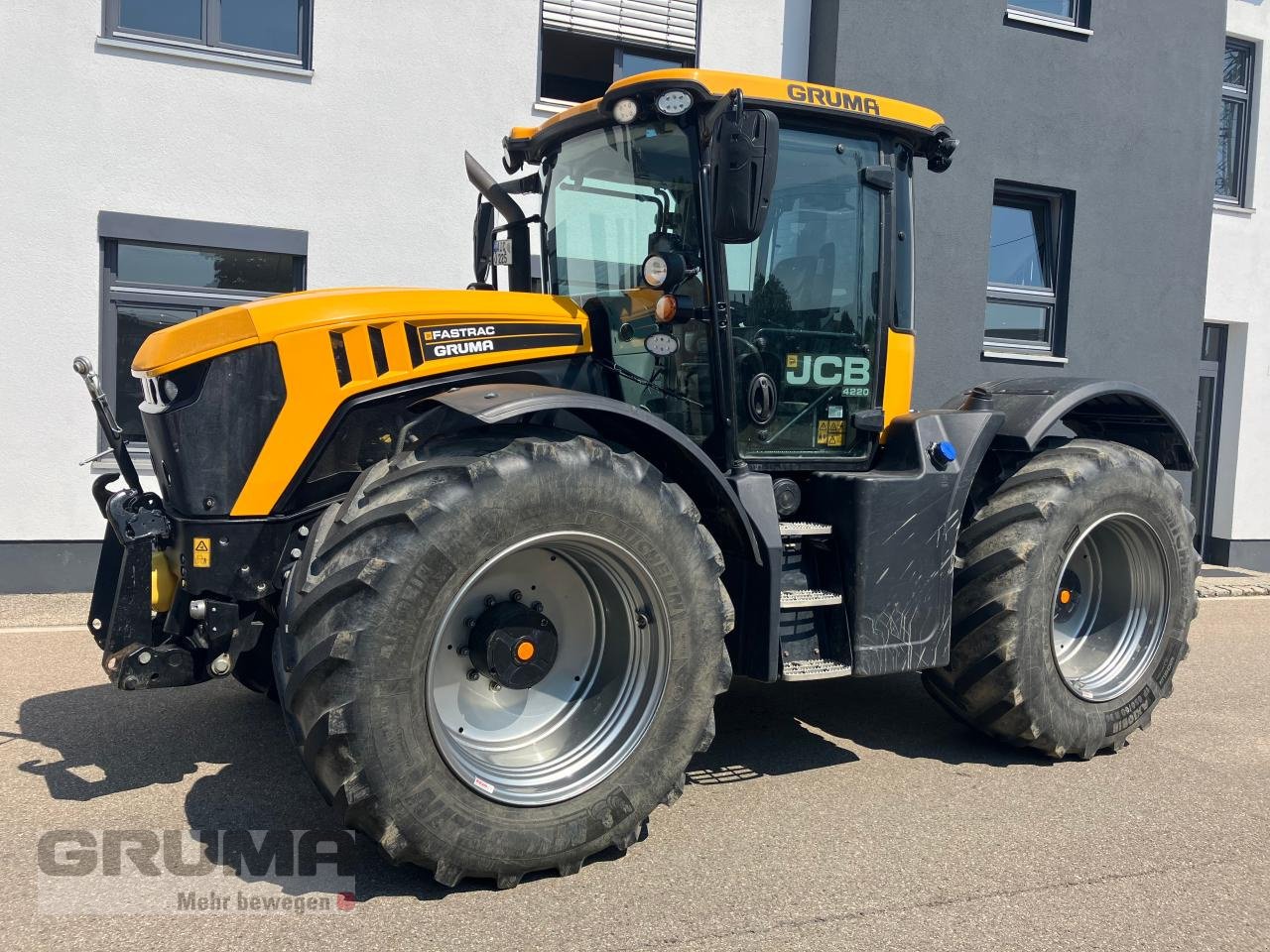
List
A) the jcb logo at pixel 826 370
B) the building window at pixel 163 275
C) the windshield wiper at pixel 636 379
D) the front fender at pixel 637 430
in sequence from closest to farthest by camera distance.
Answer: the front fender at pixel 637 430 < the windshield wiper at pixel 636 379 < the jcb logo at pixel 826 370 < the building window at pixel 163 275

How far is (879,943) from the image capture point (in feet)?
9.52

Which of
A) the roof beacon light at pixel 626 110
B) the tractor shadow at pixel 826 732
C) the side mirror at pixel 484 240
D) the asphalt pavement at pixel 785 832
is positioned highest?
the roof beacon light at pixel 626 110

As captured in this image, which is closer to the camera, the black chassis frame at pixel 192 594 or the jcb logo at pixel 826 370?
the black chassis frame at pixel 192 594

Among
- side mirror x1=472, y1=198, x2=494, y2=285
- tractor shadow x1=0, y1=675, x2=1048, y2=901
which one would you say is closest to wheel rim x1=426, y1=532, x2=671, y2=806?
tractor shadow x1=0, y1=675, x2=1048, y2=901

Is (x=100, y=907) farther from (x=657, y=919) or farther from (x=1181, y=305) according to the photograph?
(x=1181, y=305)

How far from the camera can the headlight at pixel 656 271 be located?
390cm

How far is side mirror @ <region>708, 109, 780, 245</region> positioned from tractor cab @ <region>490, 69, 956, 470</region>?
17 cm

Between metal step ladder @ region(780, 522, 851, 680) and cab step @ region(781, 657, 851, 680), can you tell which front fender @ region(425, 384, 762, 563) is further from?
cab step @ region(781, 657, 851, 680)

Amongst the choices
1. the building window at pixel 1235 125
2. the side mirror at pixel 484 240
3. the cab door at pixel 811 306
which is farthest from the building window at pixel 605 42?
the building window at pixel 1235 125

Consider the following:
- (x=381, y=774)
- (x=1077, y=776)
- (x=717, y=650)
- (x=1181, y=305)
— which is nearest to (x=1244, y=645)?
(x=1077, y=776)

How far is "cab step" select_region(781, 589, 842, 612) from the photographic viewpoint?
13.0ft

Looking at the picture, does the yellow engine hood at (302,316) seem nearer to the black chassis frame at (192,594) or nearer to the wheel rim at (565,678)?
the black chassis frame at (192,594)

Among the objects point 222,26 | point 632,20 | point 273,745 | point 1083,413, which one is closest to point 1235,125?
point 632,20

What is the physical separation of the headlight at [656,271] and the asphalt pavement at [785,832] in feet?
6.17
